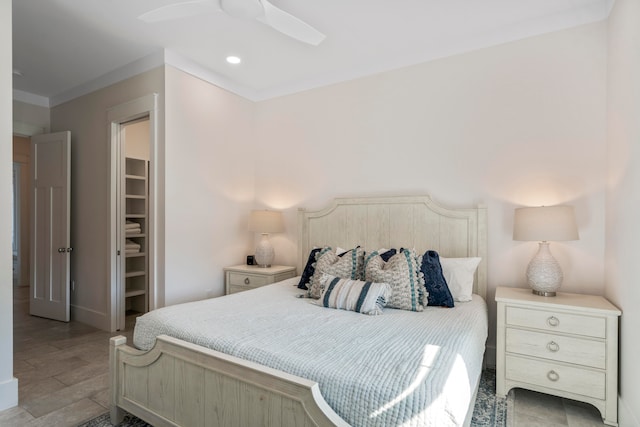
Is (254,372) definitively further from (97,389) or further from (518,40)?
(518,40)

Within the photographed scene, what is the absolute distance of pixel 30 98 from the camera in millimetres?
4152

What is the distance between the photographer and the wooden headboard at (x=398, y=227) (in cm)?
275

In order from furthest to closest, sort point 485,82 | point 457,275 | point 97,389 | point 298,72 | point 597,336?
point 298,72, point 485,82, point 457,275, point 97,389, point 597,336

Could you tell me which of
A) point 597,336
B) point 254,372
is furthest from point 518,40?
point 254,372

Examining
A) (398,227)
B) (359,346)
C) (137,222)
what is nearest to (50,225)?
(137,222)

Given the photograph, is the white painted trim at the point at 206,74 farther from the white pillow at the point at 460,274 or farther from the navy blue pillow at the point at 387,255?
the white pillow at the point at 460,274

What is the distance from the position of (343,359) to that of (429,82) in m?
2.53

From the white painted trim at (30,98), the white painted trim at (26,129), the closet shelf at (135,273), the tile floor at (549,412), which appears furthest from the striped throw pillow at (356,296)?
the white painted trim at (30,98)

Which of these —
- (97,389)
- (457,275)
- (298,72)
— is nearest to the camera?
(97,389)

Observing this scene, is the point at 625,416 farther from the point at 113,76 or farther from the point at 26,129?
the point at 26,129

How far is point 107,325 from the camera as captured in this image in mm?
3602

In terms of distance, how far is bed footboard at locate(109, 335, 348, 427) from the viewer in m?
1.28

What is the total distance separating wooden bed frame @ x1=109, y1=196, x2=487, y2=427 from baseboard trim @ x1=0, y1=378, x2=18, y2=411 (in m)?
0.75

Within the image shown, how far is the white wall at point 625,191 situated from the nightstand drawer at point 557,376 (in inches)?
4.9
